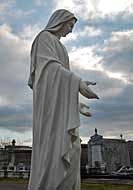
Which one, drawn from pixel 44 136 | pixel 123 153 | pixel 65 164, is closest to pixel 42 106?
pixel 44 136

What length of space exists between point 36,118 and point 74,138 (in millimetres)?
719

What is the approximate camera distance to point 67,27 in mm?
5102

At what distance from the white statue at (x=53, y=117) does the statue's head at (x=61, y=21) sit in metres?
0.02

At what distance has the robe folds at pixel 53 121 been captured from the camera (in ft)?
13.1

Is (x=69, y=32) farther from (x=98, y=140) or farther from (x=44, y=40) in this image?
(x=98, y=140)

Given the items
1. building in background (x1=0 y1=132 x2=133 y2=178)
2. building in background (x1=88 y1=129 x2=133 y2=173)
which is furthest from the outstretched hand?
building in background (x1=88 y1=129 x2=133 y2=173)

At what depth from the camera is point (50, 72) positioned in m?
4.56

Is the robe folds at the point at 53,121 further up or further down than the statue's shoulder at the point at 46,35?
further down

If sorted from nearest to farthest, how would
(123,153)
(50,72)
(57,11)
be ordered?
(50,72), (57,11), (123,153)

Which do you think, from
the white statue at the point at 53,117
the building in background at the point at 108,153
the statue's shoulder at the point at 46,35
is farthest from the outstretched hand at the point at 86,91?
the building in background at the point at 108,153

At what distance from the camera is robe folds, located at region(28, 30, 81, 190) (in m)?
3.99

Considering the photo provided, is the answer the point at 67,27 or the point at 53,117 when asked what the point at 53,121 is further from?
the point at 67,27

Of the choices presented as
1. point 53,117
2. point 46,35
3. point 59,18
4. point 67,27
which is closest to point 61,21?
point 59,18

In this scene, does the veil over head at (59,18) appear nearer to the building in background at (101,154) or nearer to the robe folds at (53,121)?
the robe folds at (53,121)
